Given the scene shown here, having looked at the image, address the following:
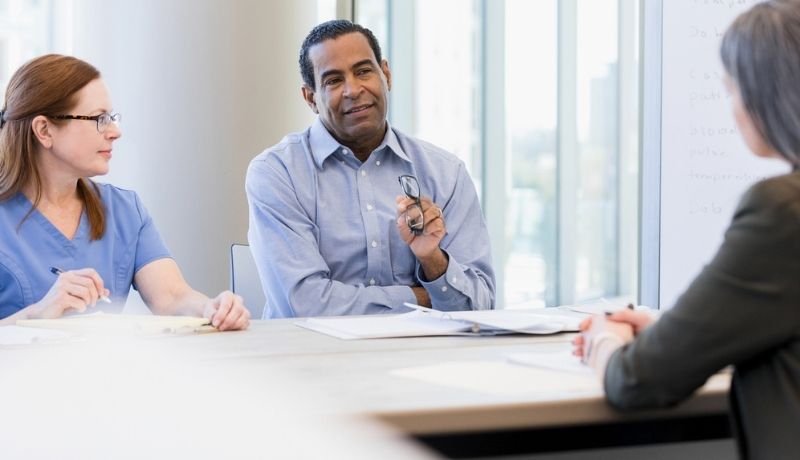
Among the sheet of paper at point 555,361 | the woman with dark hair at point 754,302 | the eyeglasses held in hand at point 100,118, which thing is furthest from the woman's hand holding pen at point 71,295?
the woman with dark hair at point 754,302

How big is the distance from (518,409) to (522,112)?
15.4 ft

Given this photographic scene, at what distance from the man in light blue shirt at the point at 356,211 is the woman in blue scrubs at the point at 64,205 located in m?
0.32

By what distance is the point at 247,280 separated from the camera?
278 cm

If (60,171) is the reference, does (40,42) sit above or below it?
above

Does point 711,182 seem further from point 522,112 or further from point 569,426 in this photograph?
point 522,112

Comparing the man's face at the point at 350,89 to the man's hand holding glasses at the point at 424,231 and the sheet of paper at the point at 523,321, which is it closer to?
the man's hand holding glasses at the point at 424,231

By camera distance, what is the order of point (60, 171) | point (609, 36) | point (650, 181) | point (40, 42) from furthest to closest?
1. point (609, 36)
2. point (40, 42)
3. point (650, 181)
4. point (60, 171)

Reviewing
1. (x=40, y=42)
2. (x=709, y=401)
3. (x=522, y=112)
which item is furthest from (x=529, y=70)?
(x=709, y=401)

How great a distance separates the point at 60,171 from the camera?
2277mm

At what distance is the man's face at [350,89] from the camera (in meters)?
2.68

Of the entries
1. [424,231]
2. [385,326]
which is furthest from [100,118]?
[385,326]

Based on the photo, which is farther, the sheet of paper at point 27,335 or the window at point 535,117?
the window at point 535,117

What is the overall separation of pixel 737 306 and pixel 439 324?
89 centimetres

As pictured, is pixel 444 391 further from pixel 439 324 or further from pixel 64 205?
pixel 64 205
